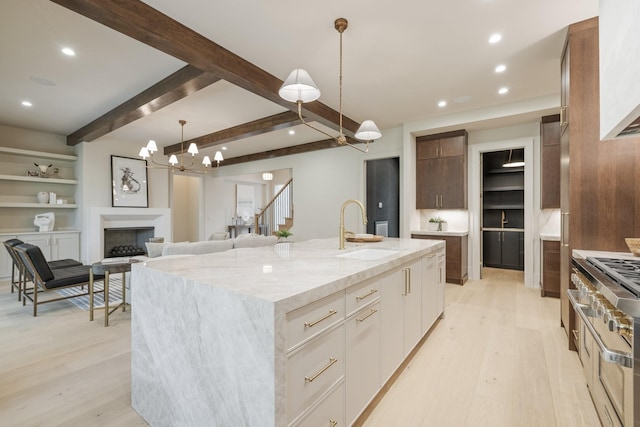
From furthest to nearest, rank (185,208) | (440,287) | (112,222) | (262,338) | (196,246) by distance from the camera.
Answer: (185,208), (112,222), (196,246), (440,287), (262,338)

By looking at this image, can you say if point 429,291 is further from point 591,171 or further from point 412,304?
point 591,171

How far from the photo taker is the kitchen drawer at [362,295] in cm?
141

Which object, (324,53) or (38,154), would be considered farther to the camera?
(38,154)

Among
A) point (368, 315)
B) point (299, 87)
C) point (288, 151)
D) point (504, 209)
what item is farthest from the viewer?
point (288, 151)

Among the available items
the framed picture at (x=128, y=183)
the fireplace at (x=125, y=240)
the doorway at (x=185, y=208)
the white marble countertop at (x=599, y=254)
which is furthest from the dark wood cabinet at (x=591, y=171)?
the doorway at (x=185, y=208)

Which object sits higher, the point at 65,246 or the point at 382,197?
the point at 382,197

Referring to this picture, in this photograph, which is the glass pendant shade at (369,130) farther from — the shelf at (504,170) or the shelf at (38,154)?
the shelf at (38,154)

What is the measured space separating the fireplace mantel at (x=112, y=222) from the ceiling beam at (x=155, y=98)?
5.35 feet

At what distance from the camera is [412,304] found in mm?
2230

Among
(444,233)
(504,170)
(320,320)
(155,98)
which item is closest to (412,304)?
(320,320)

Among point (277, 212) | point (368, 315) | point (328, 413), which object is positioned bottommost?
point (328, 413)

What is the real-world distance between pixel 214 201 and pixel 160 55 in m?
6.05

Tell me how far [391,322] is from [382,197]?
485cm

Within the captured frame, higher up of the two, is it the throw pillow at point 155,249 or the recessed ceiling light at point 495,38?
the recessed ceiling light at point 495,38
